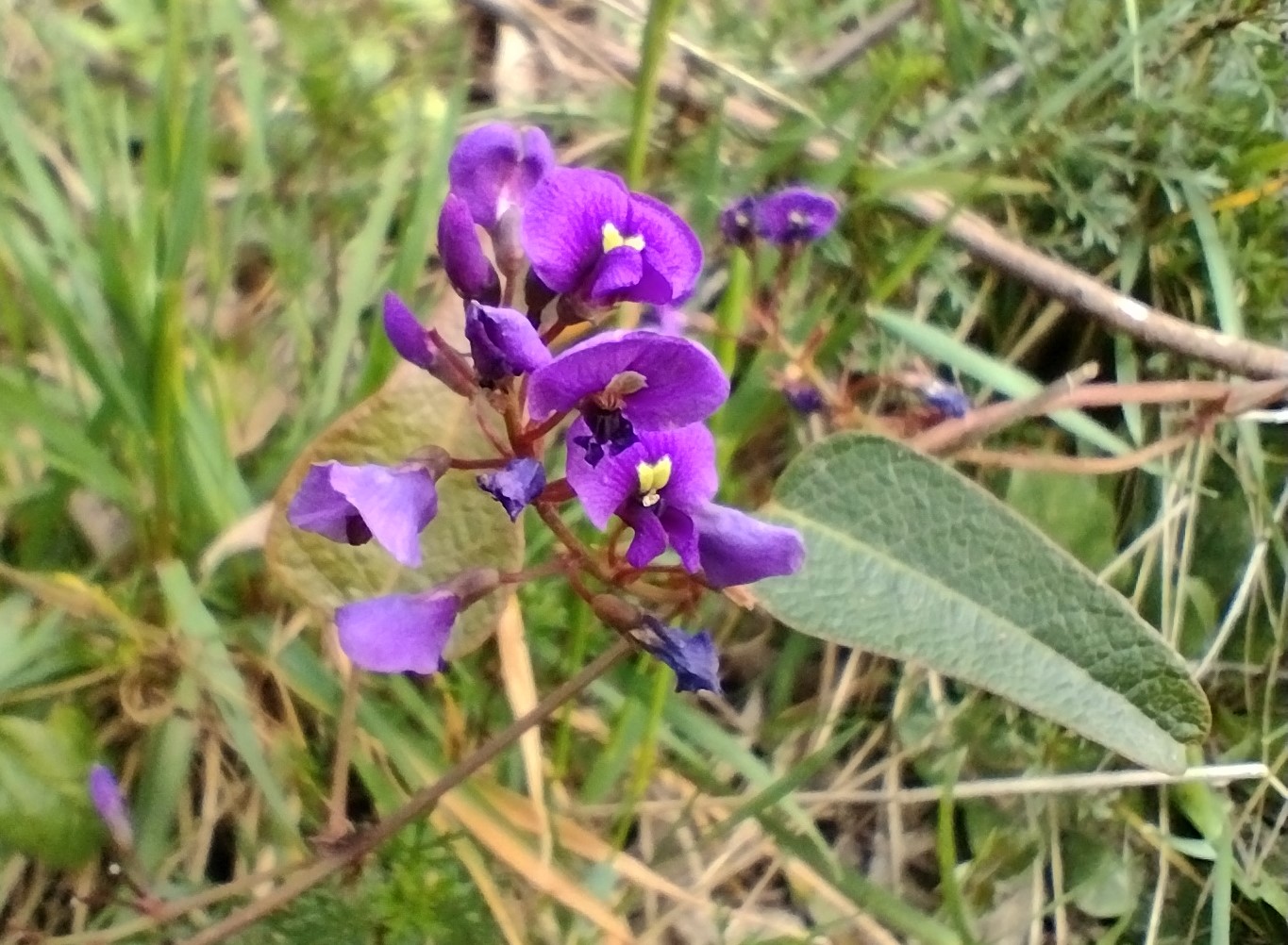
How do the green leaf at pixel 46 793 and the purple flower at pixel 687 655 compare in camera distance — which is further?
the green leaf at pixel 46 793

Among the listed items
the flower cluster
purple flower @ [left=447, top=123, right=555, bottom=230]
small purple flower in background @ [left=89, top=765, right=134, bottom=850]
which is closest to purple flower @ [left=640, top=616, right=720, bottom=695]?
the flower cluster

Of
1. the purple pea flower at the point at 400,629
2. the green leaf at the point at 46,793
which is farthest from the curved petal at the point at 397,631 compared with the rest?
the green leaf at the point at 46,793

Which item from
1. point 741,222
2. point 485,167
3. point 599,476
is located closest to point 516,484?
point 599,476

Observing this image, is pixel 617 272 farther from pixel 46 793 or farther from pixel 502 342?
pixel 46 793

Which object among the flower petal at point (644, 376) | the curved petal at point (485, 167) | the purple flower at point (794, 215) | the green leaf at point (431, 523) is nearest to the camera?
A: the flower petal at point (644, 376)

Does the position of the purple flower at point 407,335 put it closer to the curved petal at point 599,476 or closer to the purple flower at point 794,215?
the curved petal at point 599,476

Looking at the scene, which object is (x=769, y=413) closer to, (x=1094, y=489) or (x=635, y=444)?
(x=1094, y=489)
